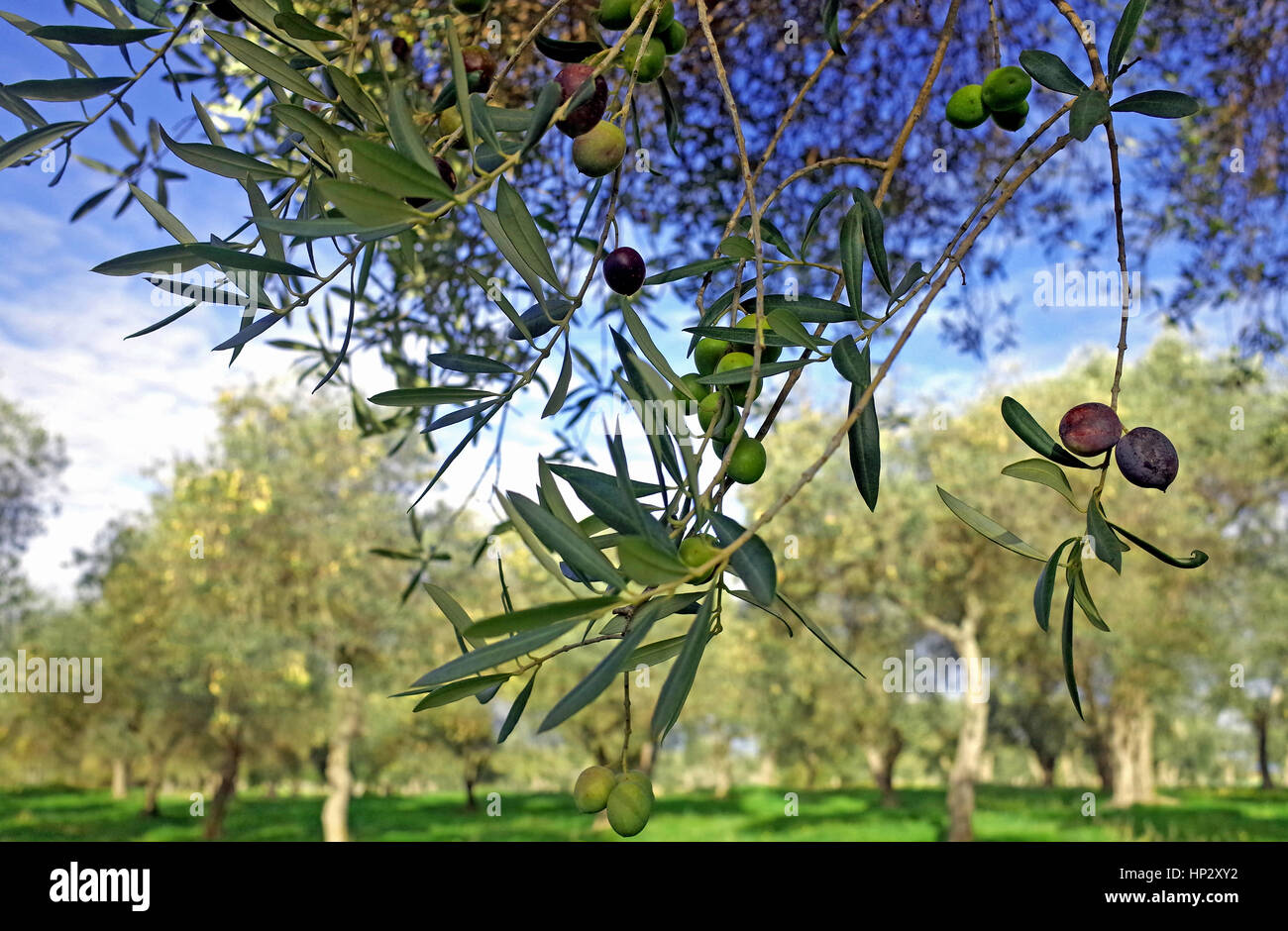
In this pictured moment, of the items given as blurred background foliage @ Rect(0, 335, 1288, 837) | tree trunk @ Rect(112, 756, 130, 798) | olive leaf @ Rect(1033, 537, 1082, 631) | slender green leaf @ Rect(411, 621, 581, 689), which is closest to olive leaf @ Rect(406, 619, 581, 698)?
slender green leaf @ Rect(411, 621, 581, 689)

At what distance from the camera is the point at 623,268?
72 cm

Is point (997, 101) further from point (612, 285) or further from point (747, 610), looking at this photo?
point (747, 610)

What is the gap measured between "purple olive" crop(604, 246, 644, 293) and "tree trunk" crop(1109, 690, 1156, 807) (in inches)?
536

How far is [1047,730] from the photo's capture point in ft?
44.3

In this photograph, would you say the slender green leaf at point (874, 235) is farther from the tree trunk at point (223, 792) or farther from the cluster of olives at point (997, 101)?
the tree trunk at point (223, 792)

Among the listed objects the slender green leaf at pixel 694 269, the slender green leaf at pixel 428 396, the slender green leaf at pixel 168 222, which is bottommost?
the slender green leaf at pixel 428 396

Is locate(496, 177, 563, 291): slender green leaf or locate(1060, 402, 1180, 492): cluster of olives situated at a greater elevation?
locate(496, 177, 563, 291): slender green leaf

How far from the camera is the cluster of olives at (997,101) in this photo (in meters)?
0.70

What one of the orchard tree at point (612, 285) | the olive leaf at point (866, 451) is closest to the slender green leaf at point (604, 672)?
the orchard tree at point (612, 285)

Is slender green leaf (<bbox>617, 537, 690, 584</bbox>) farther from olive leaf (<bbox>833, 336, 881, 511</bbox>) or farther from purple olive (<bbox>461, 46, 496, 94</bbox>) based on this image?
purple olive (<bbox>461, 46, 496, 94</bbox>)

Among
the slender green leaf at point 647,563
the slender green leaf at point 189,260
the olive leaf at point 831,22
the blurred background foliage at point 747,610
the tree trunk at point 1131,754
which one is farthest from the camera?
the tree trunk at point 1131,754

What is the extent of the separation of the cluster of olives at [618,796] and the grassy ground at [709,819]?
464 inches

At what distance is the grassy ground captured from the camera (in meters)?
11.7
